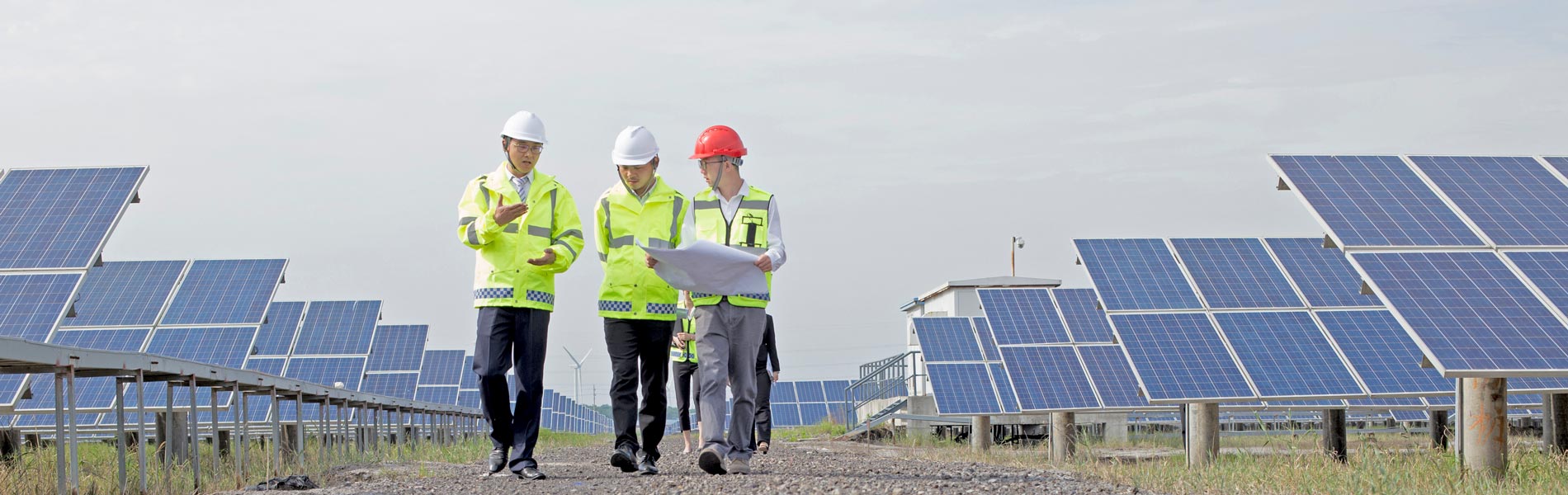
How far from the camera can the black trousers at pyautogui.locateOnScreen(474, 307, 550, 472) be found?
25.9 feet

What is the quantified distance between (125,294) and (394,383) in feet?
42.2

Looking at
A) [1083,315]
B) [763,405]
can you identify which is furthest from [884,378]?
[763,405]

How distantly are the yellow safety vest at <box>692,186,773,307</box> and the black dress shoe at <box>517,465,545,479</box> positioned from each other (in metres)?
1.28

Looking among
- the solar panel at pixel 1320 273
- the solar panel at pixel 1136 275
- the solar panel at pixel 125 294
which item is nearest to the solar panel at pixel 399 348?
the solar panel at pixel 125 294

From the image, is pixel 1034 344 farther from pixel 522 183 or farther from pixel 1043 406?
pixel 522 183

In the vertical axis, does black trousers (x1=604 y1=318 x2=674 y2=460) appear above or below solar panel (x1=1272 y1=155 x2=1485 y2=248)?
below

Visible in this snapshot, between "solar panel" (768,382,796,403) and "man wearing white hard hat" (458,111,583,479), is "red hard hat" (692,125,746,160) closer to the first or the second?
"man wearing white hard hat" (458,111,583,479)

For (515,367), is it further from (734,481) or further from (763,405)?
(763,405)

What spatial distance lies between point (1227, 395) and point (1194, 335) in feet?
6.14

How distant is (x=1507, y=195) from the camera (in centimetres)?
1022

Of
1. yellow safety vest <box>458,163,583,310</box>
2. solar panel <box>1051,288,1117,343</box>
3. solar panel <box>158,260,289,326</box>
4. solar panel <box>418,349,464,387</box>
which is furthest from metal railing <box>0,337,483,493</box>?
solar panel <box>418,349,464,387</box>

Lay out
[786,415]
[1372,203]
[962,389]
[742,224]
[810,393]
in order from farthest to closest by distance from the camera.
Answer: [810,393]
[786,415]
[962,389]
[1372,203]
[742,224]

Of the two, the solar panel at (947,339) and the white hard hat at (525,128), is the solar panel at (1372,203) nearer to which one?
the white hard hat at (525,128)

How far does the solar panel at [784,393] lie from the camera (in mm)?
51781
